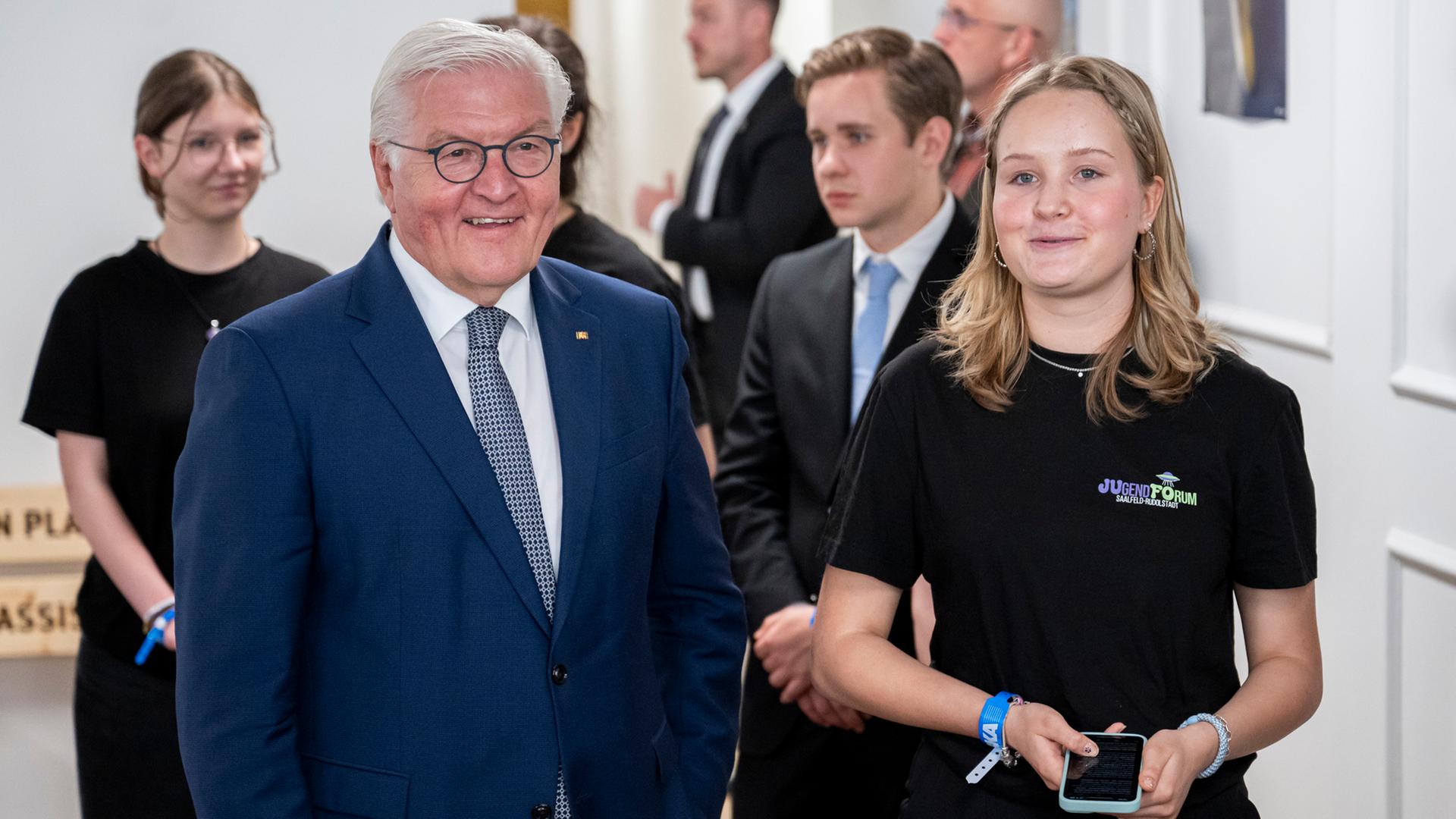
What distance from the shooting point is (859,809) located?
243cm

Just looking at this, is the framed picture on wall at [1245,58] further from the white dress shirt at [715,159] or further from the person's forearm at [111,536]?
the person's forearm at [111,536]

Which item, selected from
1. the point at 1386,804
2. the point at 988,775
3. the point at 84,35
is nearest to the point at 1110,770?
the point at 988,775

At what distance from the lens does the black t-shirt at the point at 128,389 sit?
2.52 m

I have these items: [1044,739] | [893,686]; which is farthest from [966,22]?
[1044,739]

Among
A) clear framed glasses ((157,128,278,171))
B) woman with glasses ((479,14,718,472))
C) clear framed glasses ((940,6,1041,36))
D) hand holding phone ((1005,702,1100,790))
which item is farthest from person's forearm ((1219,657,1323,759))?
clear framed glasses ((940,6,1041,36))

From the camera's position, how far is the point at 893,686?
1.70 meters

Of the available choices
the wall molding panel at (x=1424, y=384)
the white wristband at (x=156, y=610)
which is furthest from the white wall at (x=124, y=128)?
the wall molding panel at (x=1424, y=384)

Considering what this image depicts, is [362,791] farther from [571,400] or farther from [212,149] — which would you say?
[212,149]

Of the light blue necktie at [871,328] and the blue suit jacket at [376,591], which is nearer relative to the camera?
the blue suit jacket at [376,591]

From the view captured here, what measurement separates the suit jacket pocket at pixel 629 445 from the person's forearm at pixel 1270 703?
0.72m

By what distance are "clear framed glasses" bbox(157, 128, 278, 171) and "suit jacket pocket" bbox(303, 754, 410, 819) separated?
1.42 metres

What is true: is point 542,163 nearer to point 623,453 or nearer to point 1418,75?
point 623,453

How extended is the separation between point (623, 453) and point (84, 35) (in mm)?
1973

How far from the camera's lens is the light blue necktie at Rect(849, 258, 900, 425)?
2.49 meters
